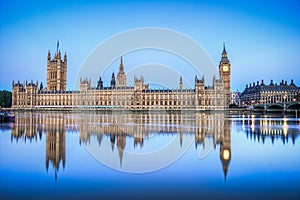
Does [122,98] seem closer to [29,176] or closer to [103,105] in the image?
[103,105]

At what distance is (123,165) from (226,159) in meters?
3.48

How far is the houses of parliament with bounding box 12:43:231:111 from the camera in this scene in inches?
3629

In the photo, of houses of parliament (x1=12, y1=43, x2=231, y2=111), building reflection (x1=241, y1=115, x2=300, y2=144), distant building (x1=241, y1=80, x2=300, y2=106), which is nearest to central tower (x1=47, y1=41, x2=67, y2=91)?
houses of parliament (x1=12, y1=43, x2=231, y2=111)

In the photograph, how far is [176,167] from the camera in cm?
883

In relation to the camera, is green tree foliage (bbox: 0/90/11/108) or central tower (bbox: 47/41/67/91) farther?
central tower (bbox: 47/41/67/91)

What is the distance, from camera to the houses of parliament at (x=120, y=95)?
9219cm

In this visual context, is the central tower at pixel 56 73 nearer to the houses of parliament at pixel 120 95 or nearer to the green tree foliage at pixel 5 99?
the houses of parliament at pixel 120 95

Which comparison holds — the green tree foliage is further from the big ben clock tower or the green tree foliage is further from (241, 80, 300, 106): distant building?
(241, 80, 300, 106): distant building

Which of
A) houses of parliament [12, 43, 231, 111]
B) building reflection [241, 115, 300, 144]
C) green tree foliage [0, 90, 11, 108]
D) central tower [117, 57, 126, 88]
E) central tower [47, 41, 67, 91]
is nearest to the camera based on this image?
building reflection [241, 115, 300, 144]

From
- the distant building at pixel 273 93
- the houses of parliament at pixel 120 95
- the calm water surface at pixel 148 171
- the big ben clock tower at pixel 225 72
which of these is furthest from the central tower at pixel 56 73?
the calm water surface at pixel 148 171

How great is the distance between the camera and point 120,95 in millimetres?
96750

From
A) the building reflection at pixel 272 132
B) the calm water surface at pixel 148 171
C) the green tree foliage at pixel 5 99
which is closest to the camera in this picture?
the calm water surface at pixel 148 171

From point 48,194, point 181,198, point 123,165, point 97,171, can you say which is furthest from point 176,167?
point 48,194

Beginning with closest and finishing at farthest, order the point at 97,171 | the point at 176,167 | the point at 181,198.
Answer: the point at 181,198
the point at 97,171
the point at 176,167
